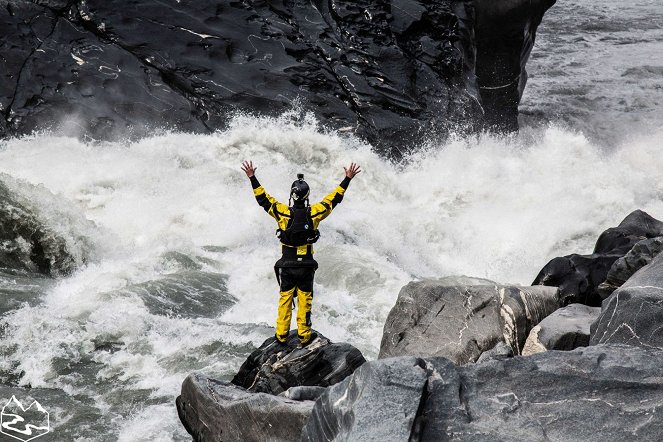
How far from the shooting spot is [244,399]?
20.9 ft

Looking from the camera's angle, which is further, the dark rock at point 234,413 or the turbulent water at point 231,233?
the turbulent water at point 231,233

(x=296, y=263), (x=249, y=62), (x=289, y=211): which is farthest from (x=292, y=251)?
(x=249, y=62)

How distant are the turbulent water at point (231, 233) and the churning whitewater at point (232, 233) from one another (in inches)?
1.1

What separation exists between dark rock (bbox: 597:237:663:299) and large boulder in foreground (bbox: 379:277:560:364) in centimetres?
50

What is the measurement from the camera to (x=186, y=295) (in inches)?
394

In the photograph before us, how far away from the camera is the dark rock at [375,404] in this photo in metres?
4.62

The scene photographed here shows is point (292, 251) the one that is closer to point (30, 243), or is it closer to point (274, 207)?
point (274, 207)

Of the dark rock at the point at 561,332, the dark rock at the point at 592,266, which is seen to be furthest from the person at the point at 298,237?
the dark rock at the point at 592,266

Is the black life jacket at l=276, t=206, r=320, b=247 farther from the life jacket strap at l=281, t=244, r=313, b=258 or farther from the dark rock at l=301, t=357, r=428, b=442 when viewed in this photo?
the dark rock at l=301, t=357, r=428, b=442

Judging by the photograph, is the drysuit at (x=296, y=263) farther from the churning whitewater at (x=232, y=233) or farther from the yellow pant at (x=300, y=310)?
the churning whitewater at (x=232, y=233)

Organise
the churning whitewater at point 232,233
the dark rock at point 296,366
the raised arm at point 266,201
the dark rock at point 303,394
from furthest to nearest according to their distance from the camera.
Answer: the churning whitewater at point 232,233
the dark rock at point 296,366
the raised arm at point 266,201
the dark rock at point 303,394

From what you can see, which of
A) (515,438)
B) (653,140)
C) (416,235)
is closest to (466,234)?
(416,235)

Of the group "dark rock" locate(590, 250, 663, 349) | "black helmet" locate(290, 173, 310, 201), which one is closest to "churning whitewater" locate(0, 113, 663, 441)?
"black helmet" locate(290, 173, 310, 201)

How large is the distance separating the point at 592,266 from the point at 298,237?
3479 mm
